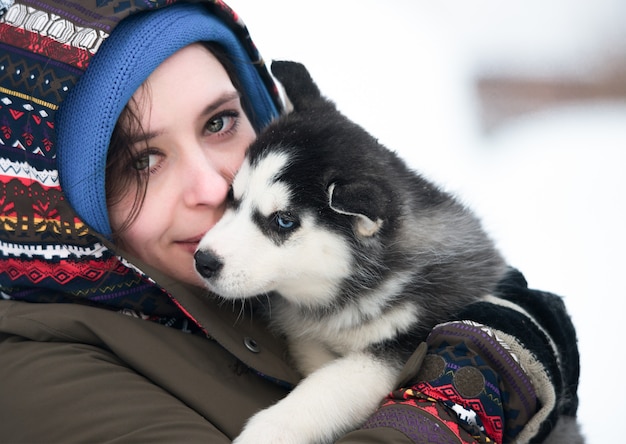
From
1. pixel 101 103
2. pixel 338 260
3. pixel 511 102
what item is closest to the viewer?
pixel 101 103

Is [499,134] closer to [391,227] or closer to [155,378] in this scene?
[391,227]

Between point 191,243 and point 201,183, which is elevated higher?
point 201,183

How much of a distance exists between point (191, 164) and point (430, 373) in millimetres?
951

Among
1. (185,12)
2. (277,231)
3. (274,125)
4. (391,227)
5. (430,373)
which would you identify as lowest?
(430,373)

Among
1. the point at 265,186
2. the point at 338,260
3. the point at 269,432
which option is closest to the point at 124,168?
the point at 265,186

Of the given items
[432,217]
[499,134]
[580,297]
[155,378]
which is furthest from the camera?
[499,134]

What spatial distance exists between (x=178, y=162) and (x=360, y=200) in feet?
1.98

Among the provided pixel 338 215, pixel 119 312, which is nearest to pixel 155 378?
pixel 119 312

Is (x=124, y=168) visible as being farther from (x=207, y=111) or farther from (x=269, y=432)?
(x=269, y=432)

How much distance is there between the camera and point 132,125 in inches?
74.8

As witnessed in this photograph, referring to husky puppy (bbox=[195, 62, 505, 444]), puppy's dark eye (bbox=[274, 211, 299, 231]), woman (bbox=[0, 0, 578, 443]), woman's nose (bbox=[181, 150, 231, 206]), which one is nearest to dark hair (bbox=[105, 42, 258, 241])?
woman (bbox=[0, 0, 578, 443])

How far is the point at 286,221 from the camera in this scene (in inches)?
Result: 79.0

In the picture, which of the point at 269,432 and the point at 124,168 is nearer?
the point at 269,432

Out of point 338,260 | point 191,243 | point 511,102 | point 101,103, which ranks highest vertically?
point 511,102
